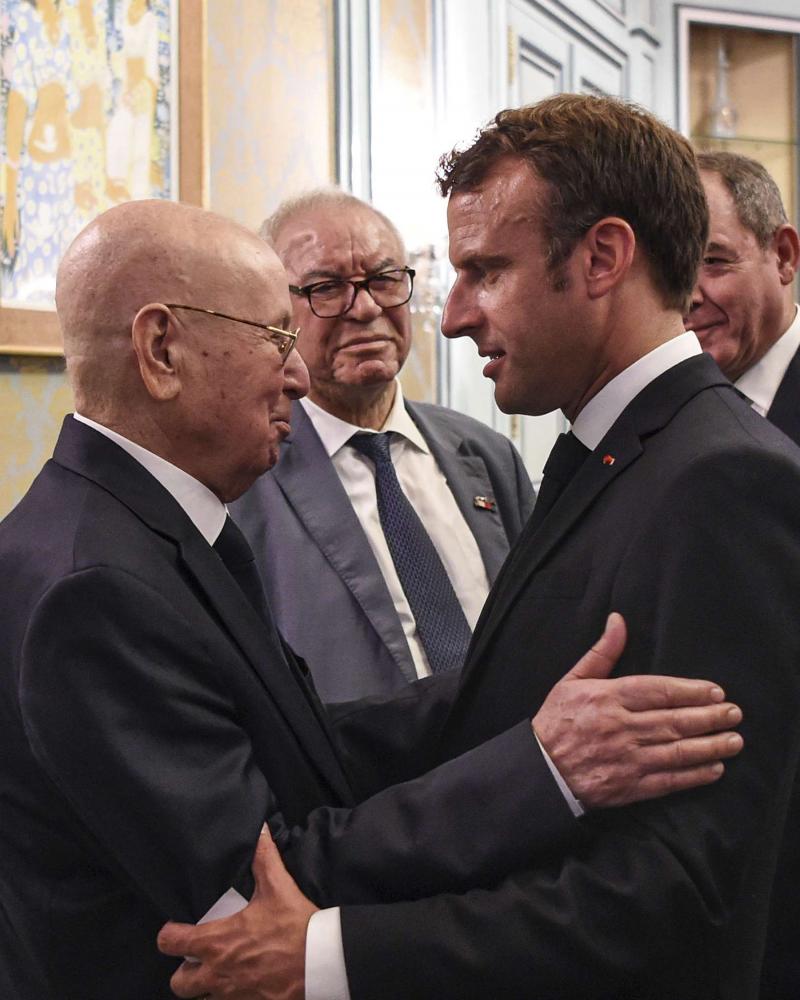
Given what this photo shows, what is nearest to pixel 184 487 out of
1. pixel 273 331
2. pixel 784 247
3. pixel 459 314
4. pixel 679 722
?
pixel 273 331

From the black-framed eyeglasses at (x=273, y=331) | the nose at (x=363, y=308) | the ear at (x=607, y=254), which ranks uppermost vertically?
the nose at (x=363, y=308)

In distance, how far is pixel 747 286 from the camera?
2658mm

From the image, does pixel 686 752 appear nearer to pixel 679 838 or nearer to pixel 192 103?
pixel 679 838

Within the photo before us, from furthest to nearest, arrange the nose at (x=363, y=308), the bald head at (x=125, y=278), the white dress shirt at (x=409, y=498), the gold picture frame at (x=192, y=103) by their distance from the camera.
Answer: the gold picture frame at (x=192, y=103) < the nose at (x=363, y=308) < the white dress shirt at (x=409, y=498) < the bald head at (x=125, y=278)

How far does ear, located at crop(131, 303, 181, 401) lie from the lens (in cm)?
152

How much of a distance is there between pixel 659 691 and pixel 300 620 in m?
1.12

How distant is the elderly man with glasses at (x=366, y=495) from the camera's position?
2355 mm

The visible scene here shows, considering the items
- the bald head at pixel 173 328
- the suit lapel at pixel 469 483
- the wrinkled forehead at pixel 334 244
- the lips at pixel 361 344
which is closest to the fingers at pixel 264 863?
the bald head at pixel 173 328

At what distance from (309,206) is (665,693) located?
5.29 ft

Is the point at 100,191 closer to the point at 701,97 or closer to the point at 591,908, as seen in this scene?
the point at 591,908

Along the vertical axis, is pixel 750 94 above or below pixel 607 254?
above

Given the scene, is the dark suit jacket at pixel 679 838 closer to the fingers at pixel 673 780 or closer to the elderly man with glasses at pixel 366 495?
the fingers at pixel 673 780

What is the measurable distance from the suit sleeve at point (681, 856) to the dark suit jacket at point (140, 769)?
7 cm

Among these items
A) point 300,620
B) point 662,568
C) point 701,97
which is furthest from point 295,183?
point 701,97
